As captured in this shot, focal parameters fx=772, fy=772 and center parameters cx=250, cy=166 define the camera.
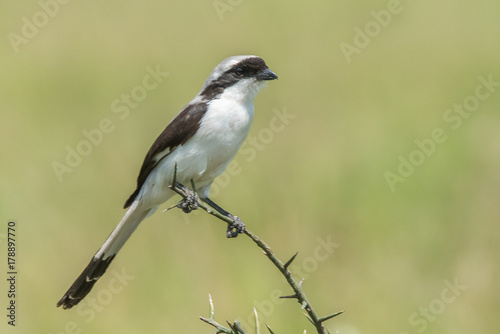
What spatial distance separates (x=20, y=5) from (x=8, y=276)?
133 inches

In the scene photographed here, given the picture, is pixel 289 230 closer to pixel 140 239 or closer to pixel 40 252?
pixel 140 239

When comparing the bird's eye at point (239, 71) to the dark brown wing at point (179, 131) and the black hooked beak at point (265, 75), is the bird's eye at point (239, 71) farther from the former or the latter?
the dark brown wing at point (179, 131)

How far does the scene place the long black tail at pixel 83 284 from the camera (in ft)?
13.4

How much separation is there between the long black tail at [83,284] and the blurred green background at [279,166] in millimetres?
1342

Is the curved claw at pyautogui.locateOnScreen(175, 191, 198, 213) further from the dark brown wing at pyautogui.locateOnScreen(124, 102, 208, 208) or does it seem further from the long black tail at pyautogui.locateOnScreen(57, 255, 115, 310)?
the long black tail at pyautogui.locateOnScreen(57, 255, 115, 310)

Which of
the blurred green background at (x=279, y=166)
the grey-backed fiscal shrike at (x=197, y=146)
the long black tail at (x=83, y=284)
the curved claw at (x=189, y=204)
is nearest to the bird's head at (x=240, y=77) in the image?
the grey-backed fiscal shrike at (x=197, y=146)

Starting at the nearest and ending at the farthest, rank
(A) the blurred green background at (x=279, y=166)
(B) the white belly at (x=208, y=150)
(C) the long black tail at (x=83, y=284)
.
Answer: (C) the long black tail at (x=83, y=284)
(B) the white belly at (x=208, y=150)
(A) the blurred green background at (x=279, y=166)

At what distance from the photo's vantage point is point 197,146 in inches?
167

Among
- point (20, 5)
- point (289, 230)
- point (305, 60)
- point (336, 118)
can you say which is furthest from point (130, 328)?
point (20, 5)

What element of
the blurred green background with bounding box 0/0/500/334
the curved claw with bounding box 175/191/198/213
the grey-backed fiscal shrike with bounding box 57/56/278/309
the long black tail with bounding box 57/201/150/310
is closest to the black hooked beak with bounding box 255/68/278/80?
the grey-backed fiscal shrike with bounding box 57/56/278/309

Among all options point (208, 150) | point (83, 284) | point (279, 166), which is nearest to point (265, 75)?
point (208, 150)

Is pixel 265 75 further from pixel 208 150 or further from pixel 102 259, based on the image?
pixel 102 259

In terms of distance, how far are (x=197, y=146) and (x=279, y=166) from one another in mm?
2274

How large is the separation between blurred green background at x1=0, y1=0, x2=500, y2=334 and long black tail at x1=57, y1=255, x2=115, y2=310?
1.34 m
